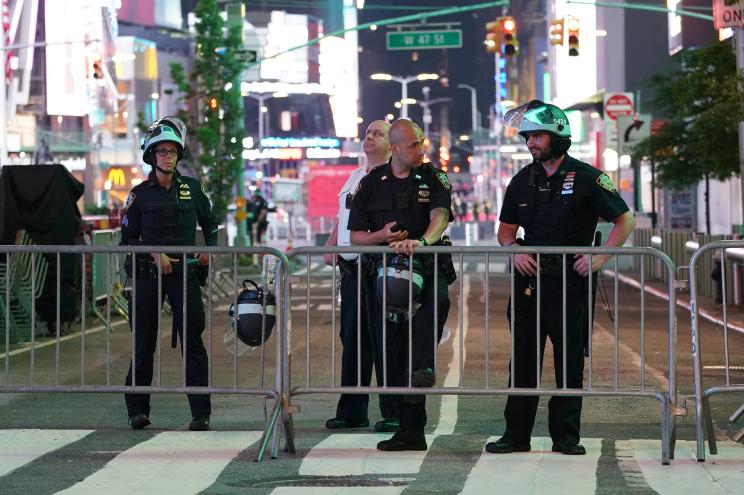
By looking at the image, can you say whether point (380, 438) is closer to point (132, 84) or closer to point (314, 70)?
point (132, 84)

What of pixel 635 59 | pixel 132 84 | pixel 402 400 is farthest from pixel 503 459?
pixel 132 84

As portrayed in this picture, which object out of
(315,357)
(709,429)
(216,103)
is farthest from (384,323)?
(216,103)

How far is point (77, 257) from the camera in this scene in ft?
61.7

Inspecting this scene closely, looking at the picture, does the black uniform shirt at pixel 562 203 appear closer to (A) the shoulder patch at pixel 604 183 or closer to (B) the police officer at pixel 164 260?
(A) the shoulder patch at pixel 604 183

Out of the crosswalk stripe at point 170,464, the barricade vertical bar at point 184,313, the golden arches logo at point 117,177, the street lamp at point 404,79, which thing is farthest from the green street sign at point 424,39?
the golden arches logo at point 117,177

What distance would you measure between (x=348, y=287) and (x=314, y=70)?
15549 cm

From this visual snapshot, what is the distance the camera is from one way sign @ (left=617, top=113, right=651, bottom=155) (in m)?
38.6

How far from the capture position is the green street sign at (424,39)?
4144cm

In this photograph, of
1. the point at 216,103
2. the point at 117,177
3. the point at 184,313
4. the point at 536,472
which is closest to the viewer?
the point at 536,472

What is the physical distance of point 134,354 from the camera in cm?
1044

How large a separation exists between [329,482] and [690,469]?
2025mm

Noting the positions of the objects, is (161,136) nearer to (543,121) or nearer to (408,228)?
(408,228)

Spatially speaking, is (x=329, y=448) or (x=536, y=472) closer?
(x=536, y=472)

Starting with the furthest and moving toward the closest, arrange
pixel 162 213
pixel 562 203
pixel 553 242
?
1. pixel 162 213
2. pixel 553 242
3. pixel 562 203
